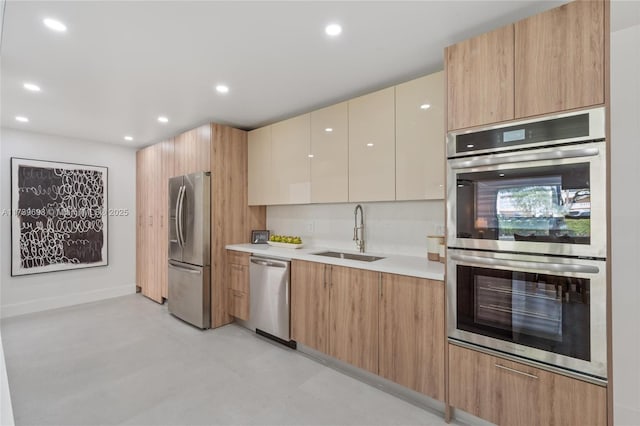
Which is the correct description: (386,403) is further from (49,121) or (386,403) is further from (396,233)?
(49,121)

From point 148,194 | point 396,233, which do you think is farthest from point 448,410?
point 148,194

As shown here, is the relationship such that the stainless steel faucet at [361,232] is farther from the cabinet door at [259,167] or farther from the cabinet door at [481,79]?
the cabinet door at [481,79]

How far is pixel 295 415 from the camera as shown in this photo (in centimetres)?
203

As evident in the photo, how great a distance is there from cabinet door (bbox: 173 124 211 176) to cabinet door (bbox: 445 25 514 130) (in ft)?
9.19

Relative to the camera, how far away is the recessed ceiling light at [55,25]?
1789 mm

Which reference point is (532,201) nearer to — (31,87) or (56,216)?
(31,87)

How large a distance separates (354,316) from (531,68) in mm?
2066

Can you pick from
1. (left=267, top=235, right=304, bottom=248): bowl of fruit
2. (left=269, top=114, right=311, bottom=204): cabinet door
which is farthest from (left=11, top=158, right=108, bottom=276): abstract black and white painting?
(left=269, top=114, right=311, bottom=204): cabinet door

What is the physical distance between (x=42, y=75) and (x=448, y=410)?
4105 millimetres

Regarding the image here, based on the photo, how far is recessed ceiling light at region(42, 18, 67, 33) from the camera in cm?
179

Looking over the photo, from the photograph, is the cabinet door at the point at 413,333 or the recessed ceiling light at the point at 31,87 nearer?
the cabinet door at the point at 413,333

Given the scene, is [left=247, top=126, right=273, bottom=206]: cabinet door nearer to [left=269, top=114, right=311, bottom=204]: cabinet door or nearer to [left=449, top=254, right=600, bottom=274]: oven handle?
[left=269, top=114, right=311, bottom=204]: cabinet door

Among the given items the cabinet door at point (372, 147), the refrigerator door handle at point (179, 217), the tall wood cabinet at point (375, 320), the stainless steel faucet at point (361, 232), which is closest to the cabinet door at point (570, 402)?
the tall wood cabinet at point (375, 320)

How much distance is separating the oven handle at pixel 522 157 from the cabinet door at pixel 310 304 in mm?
1397
